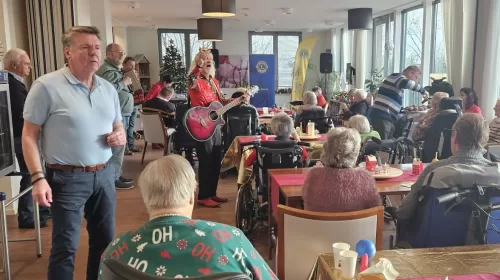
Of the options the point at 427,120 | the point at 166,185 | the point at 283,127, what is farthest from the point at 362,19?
the point at 166,185

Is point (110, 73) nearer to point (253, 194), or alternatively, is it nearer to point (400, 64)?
point (253, 194)

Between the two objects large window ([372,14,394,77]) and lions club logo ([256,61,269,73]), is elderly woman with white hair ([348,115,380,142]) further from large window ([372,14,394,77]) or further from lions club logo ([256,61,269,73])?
lions club logo ([256,61,269,73])

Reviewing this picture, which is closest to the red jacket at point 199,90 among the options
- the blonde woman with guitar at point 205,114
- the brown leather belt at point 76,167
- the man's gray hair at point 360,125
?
the blonde woman with guitar at point 205,114

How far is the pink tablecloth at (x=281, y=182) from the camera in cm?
258

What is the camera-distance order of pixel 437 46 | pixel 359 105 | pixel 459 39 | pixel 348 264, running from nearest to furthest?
1. pixel 348 264
2. pixel 459 39
3. pixel 359 105
4. pixel 437 46

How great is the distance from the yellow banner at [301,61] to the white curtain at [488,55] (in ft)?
17.8

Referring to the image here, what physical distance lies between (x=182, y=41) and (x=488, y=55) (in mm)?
8732

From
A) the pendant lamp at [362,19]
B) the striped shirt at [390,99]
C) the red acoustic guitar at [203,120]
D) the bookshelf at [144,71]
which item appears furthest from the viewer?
the bookshelf at [144,71]

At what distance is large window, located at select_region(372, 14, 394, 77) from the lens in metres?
9.09

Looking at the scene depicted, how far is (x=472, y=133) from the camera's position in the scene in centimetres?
207

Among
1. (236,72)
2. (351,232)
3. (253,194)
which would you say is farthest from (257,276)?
(236,72)

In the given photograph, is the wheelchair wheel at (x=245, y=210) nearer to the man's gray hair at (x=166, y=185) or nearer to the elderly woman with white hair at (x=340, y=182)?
the elderly woman with white hair at (x=340, y=182)

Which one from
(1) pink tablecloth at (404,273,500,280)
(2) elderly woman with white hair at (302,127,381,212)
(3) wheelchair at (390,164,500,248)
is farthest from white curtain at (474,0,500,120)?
(1) pink tablecloth at (404,273,500,280)

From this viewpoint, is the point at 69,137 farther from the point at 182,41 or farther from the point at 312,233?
the point at 182,41
